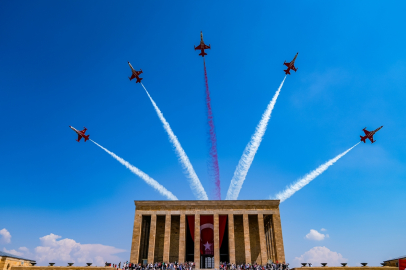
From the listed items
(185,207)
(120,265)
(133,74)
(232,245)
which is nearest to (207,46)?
(133,74)

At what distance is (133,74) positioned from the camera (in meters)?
42.1

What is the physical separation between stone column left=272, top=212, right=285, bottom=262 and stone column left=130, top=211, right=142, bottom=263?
19357 mm

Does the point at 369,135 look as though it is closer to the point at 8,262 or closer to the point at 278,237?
the point at 278,237

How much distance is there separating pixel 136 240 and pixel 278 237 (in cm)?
2013

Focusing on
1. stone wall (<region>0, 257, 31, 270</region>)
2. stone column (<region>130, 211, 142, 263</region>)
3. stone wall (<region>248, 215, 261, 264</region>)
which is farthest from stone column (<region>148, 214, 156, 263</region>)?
stone wall (<region>0, 257, 31, 270</region>)

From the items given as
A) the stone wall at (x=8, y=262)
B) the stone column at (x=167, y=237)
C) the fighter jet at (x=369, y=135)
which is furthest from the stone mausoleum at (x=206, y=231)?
the fighter jet at (x=369, y=135)

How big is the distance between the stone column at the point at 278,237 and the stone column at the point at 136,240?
Answer: 63.5 ft

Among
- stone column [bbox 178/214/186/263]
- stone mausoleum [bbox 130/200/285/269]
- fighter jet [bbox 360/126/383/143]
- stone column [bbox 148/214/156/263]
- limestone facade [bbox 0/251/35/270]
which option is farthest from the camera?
fighter jet [bbox 360/126/383/143]

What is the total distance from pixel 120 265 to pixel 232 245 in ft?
49.5

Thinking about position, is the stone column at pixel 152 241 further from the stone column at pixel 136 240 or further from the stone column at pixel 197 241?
the stone column at pixel 197 241

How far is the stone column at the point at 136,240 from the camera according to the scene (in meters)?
37.4

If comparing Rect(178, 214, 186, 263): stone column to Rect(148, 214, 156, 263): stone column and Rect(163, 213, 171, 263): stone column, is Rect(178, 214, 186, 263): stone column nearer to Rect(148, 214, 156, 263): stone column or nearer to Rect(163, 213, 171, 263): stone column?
Rect(163, 213, 171, 263): stone column

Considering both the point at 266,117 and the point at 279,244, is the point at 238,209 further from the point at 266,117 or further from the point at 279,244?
the point at 266,117

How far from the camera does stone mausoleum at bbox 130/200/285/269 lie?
38406 millimetres
